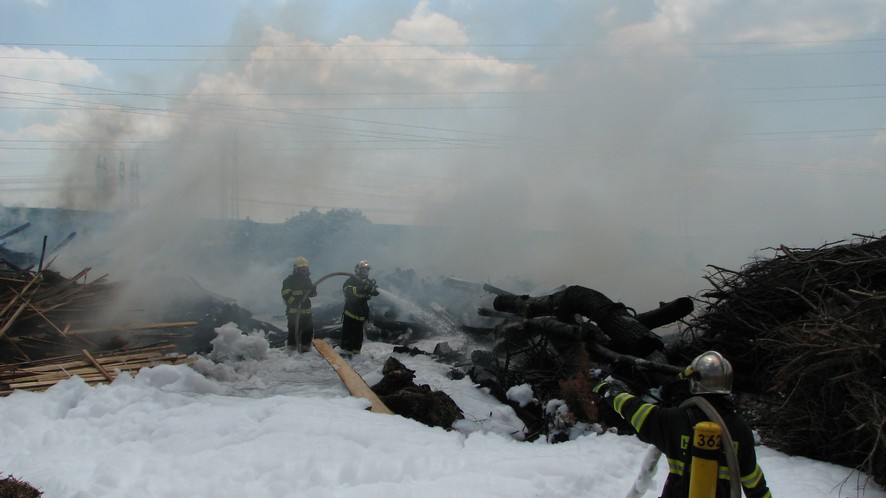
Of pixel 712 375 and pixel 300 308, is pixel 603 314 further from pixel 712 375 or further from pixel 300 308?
pixel 712 375

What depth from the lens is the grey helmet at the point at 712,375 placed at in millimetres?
2539

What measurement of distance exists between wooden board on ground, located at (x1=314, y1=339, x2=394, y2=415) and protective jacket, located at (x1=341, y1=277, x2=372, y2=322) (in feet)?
2.32

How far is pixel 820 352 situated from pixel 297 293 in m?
7.60

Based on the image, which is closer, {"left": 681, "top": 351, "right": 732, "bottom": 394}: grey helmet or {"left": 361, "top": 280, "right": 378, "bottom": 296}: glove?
{"left": 681, "top": 351, "right": 732, "bottom": 394}: grey helmet

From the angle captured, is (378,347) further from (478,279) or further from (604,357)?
(478,279)

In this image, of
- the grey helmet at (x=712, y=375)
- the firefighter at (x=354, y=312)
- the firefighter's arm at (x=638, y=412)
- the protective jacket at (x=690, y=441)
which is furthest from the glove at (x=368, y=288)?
the grey helmet at (x=712, y=375)

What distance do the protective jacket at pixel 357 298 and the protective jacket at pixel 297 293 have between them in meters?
0.77

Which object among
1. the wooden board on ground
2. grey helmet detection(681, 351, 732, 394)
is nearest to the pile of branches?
grey helmet detection(681, 351, 732, 394)

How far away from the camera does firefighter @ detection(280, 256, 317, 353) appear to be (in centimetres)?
953

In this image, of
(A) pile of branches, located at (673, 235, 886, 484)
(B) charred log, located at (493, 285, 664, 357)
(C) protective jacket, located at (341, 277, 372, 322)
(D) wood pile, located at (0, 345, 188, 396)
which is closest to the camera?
(A) pile of branches, located at (673, 235, 886, 484)

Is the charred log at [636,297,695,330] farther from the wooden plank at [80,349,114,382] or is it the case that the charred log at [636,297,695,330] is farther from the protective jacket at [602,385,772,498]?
the wooden plank at [80,349,114,382]

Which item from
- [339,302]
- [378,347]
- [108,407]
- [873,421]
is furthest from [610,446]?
[339,302]

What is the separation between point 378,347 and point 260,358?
2585 mm

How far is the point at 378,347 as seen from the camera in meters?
10.9
